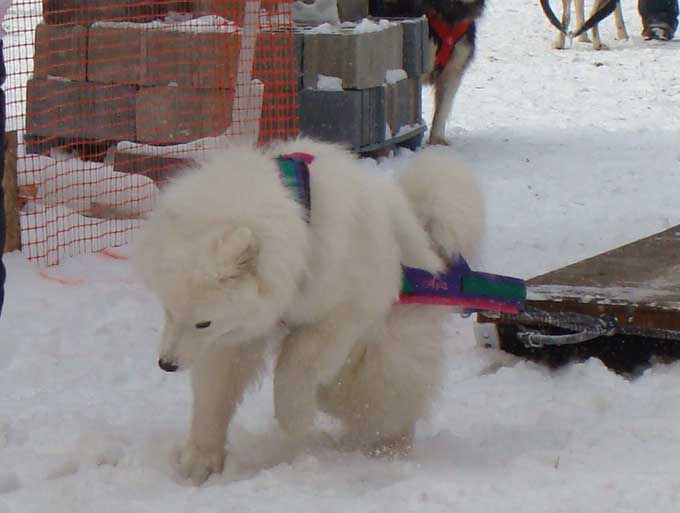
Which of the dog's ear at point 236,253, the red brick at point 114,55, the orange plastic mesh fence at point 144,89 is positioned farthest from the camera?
the red brick at point 114,55

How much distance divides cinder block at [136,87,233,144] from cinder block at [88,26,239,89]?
56mm

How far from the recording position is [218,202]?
2.81 m

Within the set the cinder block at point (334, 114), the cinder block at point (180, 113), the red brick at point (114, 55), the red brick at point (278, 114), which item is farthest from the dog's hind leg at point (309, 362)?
the cinder block at point (334, 114)

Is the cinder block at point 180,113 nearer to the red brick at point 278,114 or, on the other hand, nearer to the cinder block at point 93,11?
the red brick at point 278,114

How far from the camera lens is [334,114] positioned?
24.6 feet

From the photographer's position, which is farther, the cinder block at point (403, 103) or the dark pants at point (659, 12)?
the dark pants at point (659, 12)

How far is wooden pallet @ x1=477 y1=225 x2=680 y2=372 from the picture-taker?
3.97 meters

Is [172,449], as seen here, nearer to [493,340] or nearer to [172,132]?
[493,340]

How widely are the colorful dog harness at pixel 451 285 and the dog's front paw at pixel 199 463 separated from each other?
689mm

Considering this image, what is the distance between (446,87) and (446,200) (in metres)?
5.54

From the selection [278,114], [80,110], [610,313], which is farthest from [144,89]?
[610,313]

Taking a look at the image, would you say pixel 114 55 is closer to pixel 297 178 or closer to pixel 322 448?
pixel 322 448

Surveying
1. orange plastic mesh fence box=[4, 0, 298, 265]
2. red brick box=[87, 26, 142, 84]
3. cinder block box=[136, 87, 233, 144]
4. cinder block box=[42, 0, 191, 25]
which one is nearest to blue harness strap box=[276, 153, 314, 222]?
orange plastic mesh fence box=[4, 0, 298, 265]

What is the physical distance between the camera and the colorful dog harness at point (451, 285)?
116 inches
